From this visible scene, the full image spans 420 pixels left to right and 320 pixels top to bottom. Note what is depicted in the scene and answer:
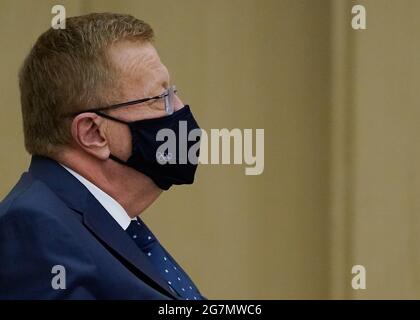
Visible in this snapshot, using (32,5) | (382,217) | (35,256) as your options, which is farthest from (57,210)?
(382,217)

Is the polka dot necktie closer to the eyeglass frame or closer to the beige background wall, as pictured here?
the eyeglass frame

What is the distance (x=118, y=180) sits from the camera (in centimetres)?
209

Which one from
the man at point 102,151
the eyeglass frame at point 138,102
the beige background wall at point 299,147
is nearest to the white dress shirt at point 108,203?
the man at point 102,151

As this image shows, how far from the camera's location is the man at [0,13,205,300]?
6.07 ft

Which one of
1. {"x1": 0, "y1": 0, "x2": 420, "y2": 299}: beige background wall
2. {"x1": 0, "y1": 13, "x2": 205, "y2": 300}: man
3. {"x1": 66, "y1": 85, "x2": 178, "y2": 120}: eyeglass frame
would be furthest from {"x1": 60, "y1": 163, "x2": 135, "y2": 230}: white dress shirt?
{"x1": 0, "y1": 0, "x2": 420, "y2": 299}: beige background wall

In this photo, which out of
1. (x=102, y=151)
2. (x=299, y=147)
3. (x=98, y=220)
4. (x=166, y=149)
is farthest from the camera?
(x=299, y=147)

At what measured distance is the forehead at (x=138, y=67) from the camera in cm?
205

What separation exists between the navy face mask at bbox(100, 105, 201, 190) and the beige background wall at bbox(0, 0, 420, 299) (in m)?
1.29

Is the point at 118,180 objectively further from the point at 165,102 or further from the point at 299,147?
the point at 299,147

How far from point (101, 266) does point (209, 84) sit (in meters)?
1.78

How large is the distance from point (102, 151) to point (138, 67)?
183 millimetres

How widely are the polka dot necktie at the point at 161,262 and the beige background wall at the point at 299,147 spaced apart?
4.37 feet

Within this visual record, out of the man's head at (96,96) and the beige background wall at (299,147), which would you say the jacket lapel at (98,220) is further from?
the beige background wall at (299,147)

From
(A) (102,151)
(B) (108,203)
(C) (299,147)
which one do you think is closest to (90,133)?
(A) (102,151)
